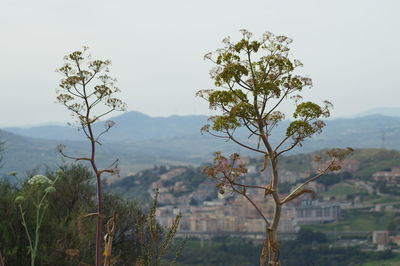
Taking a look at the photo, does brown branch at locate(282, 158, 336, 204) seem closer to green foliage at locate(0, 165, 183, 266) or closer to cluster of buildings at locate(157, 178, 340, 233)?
green foliage at locate(0, 165, 183, 266)

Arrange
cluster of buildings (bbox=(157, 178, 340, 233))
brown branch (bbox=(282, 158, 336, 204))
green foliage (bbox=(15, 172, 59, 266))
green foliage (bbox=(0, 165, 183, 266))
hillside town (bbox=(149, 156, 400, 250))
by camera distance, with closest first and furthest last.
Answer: brown branch (bbox=(282, 158, 336, 204)) → green foliage (bbox=(15, 172, 59, 266)) → green foliage (bbox=(0, 165, 183, 266)) → hillside town (bbox=(149, 156, 400, 250)) → cluster of buildings (bbox=(157, 178, 340, 233))

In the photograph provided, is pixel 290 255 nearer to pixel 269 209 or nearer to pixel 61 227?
pixel 269 209

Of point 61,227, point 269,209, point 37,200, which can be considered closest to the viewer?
point 37,200

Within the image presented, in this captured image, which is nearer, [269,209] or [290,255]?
[290,255]

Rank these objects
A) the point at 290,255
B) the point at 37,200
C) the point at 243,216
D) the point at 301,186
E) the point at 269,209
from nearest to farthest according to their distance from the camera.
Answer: the point at 301,186
the point at 37,200
the point at 290,255
the point at 269,209
the point at 243,216

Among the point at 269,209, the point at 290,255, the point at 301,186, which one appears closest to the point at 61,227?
the point at 301,186

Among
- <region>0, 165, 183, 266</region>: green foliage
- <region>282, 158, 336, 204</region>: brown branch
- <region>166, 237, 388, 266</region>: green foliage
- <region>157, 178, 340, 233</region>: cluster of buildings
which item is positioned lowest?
<region>166, 237, 388, 266</region>: green foliage

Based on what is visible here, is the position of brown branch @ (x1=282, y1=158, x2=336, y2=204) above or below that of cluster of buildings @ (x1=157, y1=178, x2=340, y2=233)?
above

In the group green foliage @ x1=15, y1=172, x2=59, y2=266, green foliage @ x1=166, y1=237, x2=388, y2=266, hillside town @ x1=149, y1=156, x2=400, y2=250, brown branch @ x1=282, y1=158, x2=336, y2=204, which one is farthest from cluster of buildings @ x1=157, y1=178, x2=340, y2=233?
brown branch @ x1=282, y1=158, x2=336, y2=204

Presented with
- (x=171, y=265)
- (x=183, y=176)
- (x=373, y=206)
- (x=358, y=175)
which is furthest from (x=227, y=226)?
(x=171, y=265)

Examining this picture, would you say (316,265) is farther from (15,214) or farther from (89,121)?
(89,121)

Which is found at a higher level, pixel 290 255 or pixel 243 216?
pixel 243 216

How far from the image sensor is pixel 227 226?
96562mm

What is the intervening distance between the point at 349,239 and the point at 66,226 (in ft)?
237
